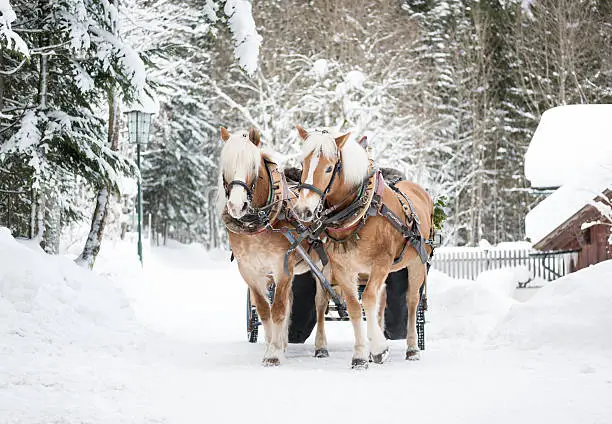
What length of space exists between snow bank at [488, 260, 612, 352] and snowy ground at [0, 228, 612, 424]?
0.02 metres

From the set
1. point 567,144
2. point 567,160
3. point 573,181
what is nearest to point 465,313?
point 573,181

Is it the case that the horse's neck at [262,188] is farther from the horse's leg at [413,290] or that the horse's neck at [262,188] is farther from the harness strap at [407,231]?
the horse's leg at [413,290]

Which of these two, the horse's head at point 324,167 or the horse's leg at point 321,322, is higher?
the horse's head at point 324,167

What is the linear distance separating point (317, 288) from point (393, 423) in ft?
14.9

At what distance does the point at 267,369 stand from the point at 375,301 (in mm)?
1156

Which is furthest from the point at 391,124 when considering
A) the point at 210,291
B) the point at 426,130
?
the point at 210,291

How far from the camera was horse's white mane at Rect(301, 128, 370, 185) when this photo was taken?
7219 mm

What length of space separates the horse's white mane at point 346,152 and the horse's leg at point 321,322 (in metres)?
2.03

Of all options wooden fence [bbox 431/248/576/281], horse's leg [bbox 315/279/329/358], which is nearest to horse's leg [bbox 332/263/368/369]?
horse's leg [bbox 315/279/329/358]

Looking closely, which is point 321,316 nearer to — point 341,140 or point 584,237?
point 341,140

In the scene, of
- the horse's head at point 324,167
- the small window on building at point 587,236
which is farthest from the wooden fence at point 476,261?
the horse's head at point 324,167

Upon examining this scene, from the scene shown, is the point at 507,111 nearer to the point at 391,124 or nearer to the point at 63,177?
the point at 391,124

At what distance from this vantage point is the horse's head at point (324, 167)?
6.96 metres

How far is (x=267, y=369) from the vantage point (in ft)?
24.1
